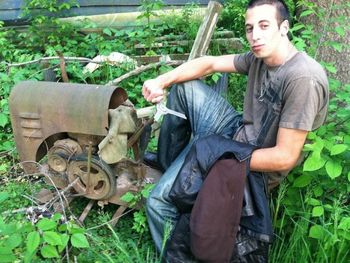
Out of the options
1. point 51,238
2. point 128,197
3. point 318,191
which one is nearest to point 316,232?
point 318,191

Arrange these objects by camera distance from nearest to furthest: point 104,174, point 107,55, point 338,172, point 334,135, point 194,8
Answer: point 338,172
point 334,135
point 104,174
point 107,55
point 194,8

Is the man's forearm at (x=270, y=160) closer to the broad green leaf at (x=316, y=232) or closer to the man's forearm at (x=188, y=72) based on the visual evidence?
the broad green leaf at (x=316, y=232)

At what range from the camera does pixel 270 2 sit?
2152 millimetres

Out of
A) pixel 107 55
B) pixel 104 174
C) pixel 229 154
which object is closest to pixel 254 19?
pixel 229 154

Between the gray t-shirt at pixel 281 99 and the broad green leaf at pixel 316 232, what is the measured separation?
1.07 ft

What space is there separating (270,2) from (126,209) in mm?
1679

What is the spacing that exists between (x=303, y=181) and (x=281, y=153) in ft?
1.22

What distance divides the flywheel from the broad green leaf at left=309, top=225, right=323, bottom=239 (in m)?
1.27

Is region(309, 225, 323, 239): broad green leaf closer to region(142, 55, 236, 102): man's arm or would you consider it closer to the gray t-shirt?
the gray t-shirt

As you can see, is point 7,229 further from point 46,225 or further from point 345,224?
point 345,224

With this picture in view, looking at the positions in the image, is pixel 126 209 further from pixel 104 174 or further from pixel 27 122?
pixel 27 122

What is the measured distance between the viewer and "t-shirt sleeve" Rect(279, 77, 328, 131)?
197 centimetres

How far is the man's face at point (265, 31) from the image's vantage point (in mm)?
2135

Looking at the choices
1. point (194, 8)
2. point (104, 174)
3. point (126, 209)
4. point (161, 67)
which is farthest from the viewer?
point (194, 8)
